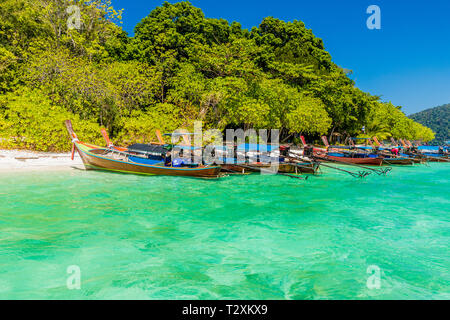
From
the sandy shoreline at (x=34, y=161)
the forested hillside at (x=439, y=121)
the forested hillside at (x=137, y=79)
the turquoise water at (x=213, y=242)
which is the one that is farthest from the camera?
the forested hillside at (x=439, y=121)

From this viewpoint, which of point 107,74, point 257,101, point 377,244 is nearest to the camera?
point 377,244

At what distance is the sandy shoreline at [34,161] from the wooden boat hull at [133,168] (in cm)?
214

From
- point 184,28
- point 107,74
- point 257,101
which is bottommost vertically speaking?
point 257,101

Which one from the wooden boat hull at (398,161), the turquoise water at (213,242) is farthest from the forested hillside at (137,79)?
the turquoise water at (213,242)

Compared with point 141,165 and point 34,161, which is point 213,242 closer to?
point 141,165

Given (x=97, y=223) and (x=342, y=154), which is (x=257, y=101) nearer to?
(x=342, y=154)

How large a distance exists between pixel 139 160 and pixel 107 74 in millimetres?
12506

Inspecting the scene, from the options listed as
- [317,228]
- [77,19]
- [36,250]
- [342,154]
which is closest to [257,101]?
[342,154]

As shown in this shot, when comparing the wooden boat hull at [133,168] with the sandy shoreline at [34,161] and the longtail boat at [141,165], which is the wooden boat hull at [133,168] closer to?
the longtail boat at [141,165]

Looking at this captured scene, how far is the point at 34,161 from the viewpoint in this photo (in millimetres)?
18109

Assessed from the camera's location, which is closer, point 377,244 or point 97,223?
point 377,244

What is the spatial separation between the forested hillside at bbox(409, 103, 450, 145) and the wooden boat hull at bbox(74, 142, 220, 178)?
160 meters

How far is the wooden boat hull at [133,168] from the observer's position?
15.7m
